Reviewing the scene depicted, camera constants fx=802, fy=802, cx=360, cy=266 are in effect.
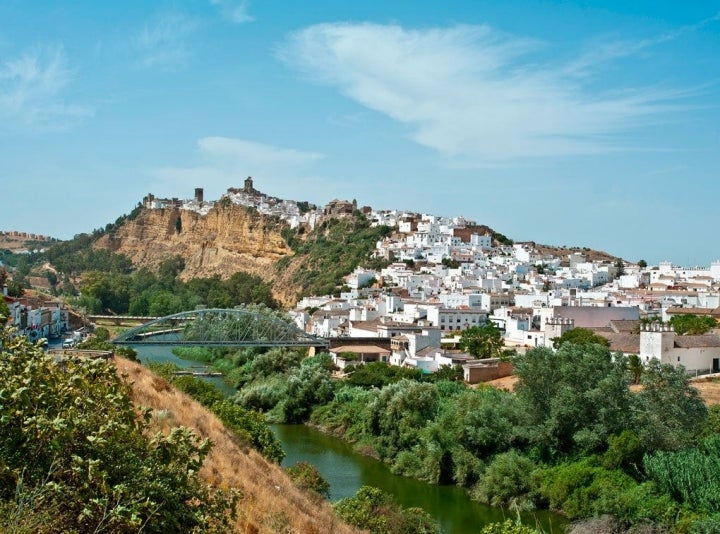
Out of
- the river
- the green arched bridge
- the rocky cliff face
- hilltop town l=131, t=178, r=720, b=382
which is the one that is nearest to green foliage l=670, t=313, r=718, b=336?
hilltop town l=131, t=178, r=720, b=382

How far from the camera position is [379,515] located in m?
11.9

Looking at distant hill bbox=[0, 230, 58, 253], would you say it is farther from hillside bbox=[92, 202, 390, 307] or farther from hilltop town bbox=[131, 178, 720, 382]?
hilltop town bbox=[131, 178, 720, 382]

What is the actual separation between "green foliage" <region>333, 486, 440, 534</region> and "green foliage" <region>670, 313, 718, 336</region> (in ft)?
61.6

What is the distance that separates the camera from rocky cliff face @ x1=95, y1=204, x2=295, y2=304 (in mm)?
68062

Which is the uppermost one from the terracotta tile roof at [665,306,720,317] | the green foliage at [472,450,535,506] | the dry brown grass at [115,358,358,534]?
the terracotta tile roof at [665,306,720,317]

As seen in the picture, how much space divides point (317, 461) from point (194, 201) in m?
65.7

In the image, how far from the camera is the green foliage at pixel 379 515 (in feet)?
35.9

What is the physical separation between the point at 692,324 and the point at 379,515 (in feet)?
70.6

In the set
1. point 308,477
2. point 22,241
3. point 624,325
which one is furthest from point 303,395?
point 22,241

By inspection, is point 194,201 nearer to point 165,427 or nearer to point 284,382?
point 284,382

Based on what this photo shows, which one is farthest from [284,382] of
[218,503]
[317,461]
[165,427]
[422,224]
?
[422,224]

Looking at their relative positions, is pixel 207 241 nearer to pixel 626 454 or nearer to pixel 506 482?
pixel 506 482

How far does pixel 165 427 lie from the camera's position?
8.23 m

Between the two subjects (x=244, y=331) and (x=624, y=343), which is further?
(x=244, y=331)
